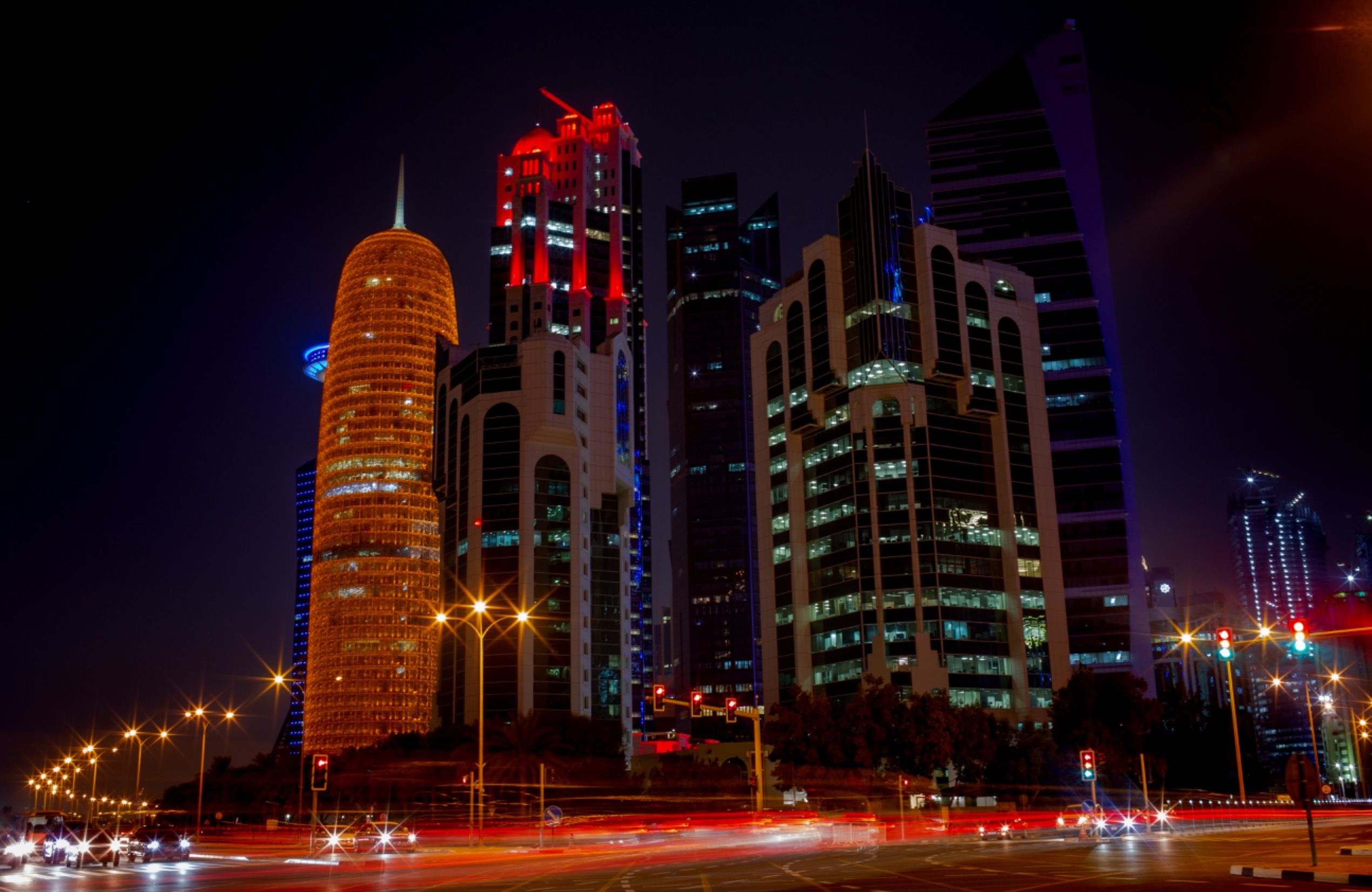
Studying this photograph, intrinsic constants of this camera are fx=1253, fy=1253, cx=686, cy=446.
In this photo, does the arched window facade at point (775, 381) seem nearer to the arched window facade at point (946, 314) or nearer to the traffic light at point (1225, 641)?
the arched window facade at point (946, 314)

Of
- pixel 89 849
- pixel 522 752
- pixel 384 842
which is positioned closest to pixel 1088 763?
pixel 384 842

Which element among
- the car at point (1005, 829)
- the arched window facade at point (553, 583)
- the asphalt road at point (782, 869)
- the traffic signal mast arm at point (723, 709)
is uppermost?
the arched window facade at point (553, 583)

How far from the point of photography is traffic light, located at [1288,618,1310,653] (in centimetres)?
4106

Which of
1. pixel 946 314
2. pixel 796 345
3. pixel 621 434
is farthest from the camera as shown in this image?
pixel 621 434

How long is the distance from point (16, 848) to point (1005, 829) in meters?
56.0

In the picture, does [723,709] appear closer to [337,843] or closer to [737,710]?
[737,710]

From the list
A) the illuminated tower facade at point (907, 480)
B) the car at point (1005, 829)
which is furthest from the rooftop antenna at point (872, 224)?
the car at point (1005, 829)

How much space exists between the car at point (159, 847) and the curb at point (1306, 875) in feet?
163

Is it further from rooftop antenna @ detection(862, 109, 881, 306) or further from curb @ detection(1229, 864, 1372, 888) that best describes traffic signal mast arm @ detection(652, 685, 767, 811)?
rooftop antenna @ detection(862, 109, 881, 306)

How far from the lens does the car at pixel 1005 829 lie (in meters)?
62.9

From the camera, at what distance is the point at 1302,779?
32250 mm

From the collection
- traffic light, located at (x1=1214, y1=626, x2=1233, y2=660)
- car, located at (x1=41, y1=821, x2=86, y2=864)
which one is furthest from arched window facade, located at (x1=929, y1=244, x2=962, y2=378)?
car, located at (x1=41, y1=821, x2=86, y2=864)

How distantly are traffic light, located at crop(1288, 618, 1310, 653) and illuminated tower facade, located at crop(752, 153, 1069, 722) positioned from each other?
352 feet

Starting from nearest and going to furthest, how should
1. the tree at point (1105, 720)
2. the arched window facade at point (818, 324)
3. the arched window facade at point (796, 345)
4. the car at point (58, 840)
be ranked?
the car at point (58, 840), the tree at point (1105, 720), the arched window facade at point (818, 324), the arched window facade at point (796, 345)
